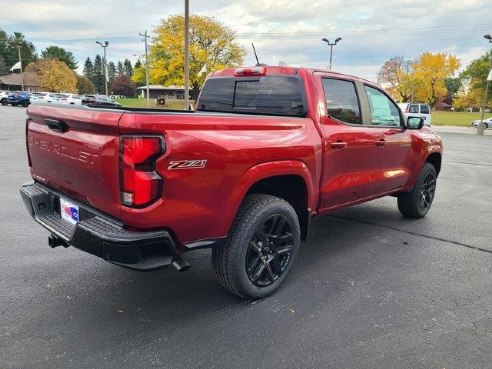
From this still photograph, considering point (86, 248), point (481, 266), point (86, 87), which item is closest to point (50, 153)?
point (86, 248)

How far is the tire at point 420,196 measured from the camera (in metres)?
5.59

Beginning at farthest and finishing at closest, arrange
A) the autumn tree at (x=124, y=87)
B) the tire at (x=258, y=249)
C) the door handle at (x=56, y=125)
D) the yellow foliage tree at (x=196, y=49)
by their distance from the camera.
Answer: the autumn tree at (x=124, y=87)
the yellow foliage tree at (x=196, y=49)
the tire at (x=258, y=249)
the door handle at (x=56, y=125)

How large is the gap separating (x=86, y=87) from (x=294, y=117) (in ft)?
329

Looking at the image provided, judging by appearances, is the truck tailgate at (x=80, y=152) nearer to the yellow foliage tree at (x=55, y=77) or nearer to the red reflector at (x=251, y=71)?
→ the red reflector at (x=251, y=71)

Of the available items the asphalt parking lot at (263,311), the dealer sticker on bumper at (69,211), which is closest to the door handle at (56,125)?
the dealer sticker on bumper at (69,211)

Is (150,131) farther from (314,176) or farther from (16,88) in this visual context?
(16,88)

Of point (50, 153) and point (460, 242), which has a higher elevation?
point (50, 153)

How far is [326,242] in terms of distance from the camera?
4762 mm

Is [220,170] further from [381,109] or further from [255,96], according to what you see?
[381,109]

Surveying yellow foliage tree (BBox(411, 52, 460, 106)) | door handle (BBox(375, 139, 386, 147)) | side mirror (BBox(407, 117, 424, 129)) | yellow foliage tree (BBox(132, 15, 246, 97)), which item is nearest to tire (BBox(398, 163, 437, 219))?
side mirror (BBox(407, 117, 424, 129))

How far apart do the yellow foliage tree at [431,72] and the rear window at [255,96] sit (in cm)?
7511

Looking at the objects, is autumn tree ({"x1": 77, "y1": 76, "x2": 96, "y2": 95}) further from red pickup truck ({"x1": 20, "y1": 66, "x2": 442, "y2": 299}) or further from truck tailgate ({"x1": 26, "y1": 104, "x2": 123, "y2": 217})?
truck tailgate ({"x1": 26, "y1": 104, "x2": 123, "y2": 217})

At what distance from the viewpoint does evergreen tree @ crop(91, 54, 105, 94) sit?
12800 centimetres

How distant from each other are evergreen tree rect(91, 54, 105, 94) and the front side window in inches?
5071
